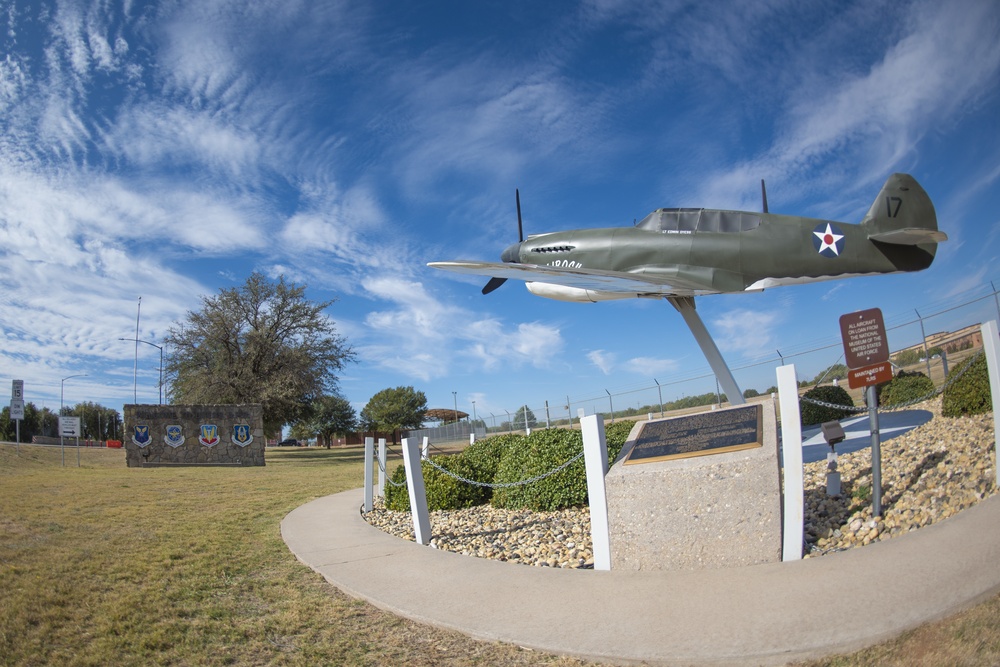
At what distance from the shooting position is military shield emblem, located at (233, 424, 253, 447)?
86.5 feet

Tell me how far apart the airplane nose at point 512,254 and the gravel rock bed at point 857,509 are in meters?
6.26

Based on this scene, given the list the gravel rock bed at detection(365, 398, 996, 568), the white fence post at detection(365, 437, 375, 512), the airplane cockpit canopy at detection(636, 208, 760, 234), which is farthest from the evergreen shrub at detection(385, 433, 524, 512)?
the airplane cockpit canopy at detection(636, 208, 760, 234)

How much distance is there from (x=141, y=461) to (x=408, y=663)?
2603 centimetres

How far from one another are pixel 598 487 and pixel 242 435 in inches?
974

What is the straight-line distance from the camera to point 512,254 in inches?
538

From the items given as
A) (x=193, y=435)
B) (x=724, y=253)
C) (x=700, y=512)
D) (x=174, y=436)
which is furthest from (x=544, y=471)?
(x=174, y=436)

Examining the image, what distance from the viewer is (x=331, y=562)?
662 cm

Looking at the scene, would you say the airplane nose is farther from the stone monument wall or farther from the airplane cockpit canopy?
the stone monument wall

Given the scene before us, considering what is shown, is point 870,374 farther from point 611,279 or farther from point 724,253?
point 611,279

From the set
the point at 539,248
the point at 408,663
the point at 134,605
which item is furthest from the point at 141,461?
the point at 408,663

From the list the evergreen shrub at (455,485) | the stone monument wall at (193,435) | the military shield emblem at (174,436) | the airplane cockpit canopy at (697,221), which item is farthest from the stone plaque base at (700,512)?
the military shield emblem at (174,436)

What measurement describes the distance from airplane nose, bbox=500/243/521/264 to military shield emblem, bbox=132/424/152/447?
20014mm

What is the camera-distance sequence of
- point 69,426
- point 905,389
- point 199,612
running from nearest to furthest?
1. point 199,612
2. point 905,389
3. point 69,426

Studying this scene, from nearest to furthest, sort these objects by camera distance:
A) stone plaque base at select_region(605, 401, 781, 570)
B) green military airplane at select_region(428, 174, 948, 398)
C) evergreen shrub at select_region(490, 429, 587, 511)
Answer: stone plaque base at select_region(605, 401, 781, 570), evergreen shrub at select_region(490, 429, 587, 511), green military airplane at select_region(428, 174, 948, 398)
